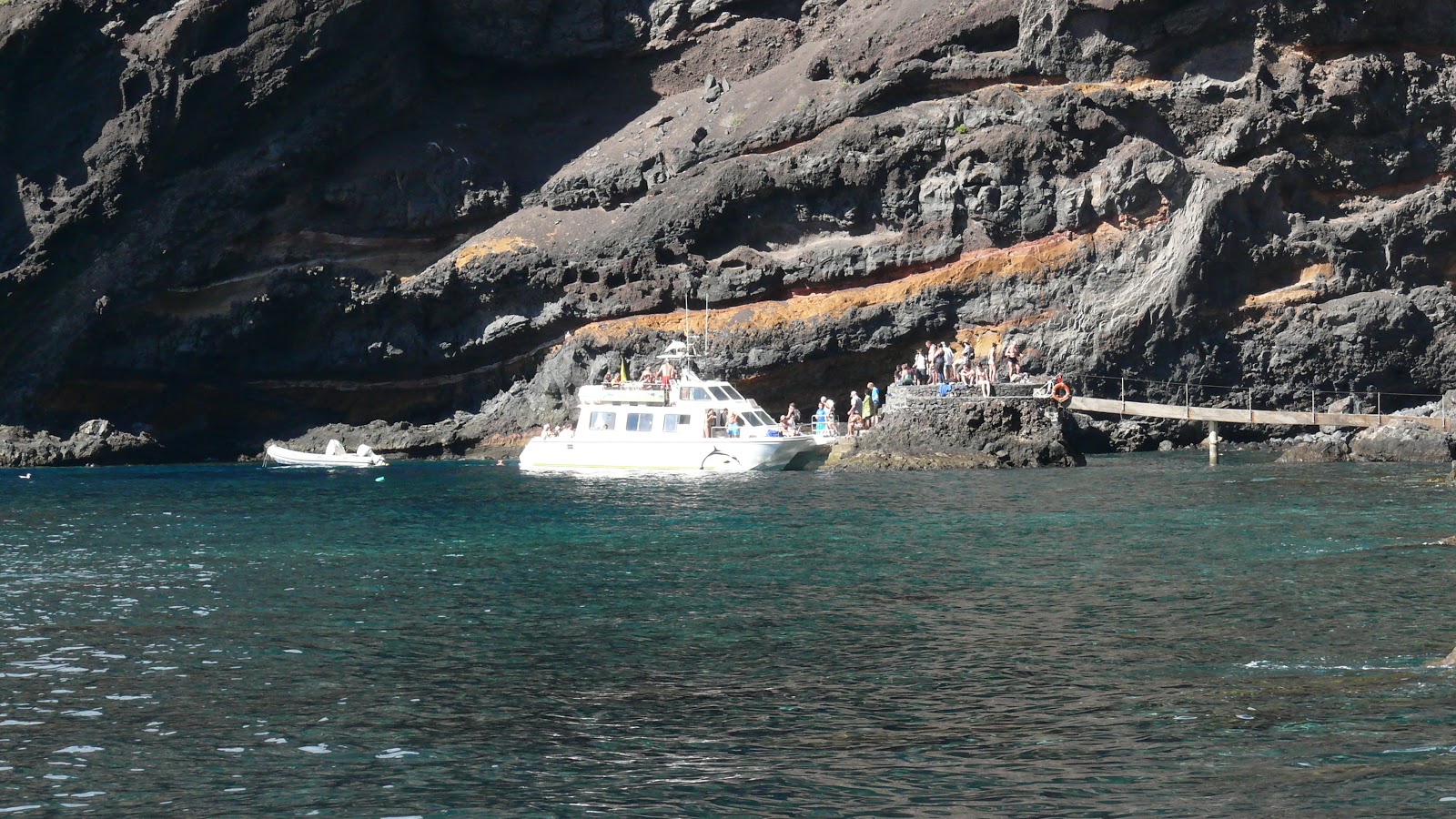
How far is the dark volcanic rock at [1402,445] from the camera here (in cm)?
4278

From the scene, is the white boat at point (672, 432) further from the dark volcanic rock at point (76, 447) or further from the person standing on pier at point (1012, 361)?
the dark volcanic rock at point (76, 447)

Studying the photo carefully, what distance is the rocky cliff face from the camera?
5134cm

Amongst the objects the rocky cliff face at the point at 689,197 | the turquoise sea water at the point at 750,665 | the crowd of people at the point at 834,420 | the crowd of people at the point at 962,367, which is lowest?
the turquoise sea water at the point at 750,665

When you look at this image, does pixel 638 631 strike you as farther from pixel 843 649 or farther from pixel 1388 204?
pixel 1388 204

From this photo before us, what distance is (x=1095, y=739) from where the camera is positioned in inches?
500

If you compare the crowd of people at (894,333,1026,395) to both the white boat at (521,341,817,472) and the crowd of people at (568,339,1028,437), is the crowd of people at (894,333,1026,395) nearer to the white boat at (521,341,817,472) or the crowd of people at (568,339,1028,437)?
the crowd of people at (568,339,1028,437)

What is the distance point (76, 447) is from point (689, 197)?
2636cm

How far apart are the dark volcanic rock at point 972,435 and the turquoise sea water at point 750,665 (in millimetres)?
12832

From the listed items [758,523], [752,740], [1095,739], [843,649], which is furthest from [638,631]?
[758,523]

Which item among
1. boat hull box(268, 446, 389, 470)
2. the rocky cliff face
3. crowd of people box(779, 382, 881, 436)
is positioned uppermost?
the rocky cliff face

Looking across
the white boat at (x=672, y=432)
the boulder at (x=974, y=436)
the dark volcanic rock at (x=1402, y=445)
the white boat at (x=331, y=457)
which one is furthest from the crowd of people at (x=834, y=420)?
the white boat at (x=331, y=457)

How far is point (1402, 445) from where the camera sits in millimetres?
43625

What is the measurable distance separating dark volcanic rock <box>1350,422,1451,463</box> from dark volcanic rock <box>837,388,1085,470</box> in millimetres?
8647

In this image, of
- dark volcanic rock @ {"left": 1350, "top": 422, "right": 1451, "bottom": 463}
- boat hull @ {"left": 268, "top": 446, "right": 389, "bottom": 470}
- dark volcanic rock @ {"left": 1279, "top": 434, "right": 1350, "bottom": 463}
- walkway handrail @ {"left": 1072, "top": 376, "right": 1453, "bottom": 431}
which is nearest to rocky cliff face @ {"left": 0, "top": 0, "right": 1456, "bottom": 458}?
walkway handrail @ {"left": 1072, "top": 376, "right": 1453, "bottom": 431}
